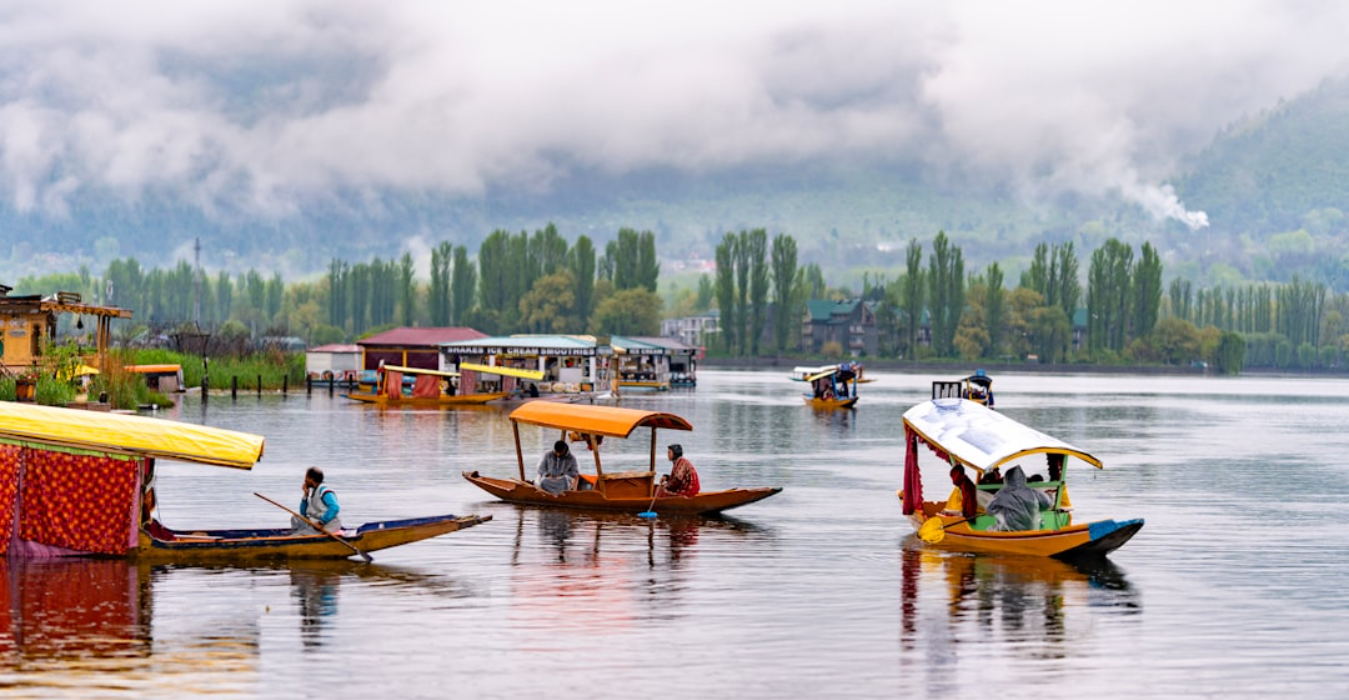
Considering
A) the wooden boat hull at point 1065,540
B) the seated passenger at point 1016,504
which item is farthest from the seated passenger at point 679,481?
the seated passenger at point 1016,504

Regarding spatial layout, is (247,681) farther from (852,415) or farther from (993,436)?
(852,415)

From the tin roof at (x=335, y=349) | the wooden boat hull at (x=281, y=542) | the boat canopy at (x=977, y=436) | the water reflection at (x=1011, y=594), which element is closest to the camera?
the water reflection at (x=1011, y=594)

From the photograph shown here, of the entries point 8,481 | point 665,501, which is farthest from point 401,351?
point 8,481

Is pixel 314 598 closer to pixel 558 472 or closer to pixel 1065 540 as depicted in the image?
pixel 558 472

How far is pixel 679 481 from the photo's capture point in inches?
1388

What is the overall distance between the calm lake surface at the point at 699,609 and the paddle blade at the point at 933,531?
506 millimetres

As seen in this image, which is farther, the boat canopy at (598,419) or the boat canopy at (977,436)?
the boat canopy at (598,419)

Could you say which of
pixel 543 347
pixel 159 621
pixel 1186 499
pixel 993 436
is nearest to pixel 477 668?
pixel 159 621

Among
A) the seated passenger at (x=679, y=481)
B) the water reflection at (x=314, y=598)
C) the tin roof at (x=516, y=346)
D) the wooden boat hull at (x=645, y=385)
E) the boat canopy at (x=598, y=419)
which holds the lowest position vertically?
the wooden boat hull at (x=645, y=385)

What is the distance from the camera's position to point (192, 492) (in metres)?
39.1

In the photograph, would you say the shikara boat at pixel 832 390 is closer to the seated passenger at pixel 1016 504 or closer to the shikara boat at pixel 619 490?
the shikara boat at pixel 619 490

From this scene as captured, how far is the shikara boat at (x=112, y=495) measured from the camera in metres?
24.3

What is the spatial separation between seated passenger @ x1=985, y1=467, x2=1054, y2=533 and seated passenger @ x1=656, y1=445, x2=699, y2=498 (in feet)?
28.2

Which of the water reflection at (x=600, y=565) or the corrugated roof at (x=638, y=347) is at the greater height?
the corrugated roof at (x=638, y=347)
